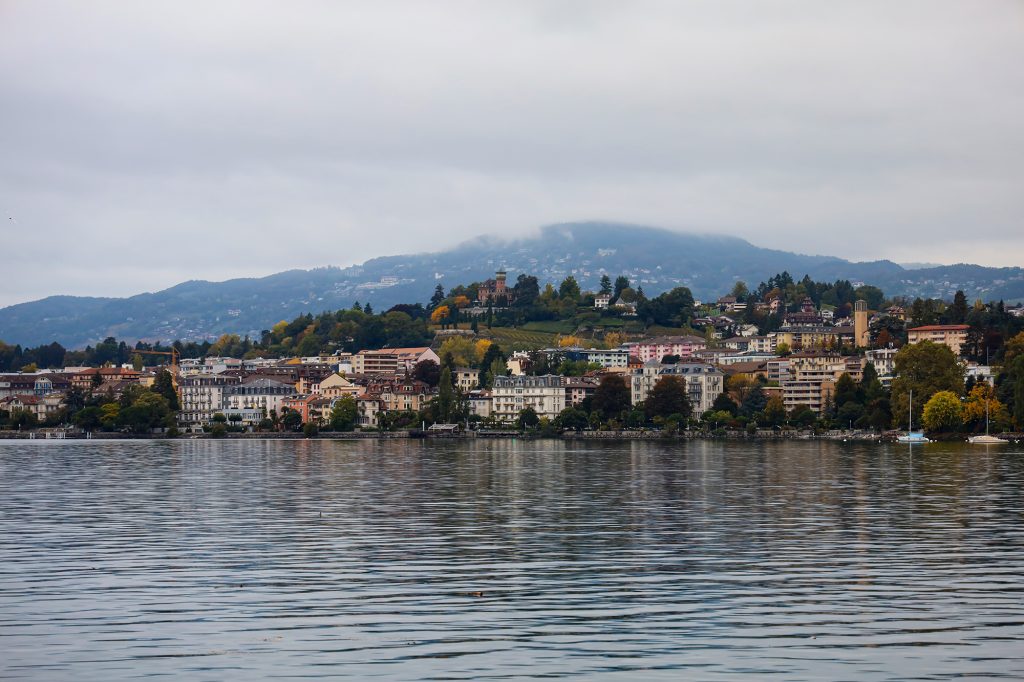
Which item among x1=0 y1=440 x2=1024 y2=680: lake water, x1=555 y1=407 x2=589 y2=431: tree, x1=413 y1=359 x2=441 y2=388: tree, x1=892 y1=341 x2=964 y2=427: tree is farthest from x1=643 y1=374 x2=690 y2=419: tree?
x1=0 y1=440 x2=1024 y2=680: lake water

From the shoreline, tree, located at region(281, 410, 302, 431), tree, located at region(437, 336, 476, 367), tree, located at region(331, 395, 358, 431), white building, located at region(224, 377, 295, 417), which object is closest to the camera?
the shoreline

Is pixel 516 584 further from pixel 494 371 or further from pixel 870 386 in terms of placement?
pixel 494 371

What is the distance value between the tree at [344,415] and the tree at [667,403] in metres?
32.6

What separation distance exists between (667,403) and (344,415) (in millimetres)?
35435

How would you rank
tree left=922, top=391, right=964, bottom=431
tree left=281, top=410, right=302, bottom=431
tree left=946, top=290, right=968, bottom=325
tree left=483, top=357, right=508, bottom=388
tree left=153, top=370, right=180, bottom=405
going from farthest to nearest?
1. tree left=483, top=357, right=508, bottom=388
2. tree left=946, top=290, right=968, bottom=325
3. tree left=153, top=370, right=180, bottom=405
4. tree left=281, top=410, right=302, bottom=431
5. tree left=922, top=391, right=964, bottom=431

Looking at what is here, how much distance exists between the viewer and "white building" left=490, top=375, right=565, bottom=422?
158375mm

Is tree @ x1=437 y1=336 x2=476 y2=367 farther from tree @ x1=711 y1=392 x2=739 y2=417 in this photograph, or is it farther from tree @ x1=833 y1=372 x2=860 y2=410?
tree @ x1=833 y1=372 x2=860 y2=410

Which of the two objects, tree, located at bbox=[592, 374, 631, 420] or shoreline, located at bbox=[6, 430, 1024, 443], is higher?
tree, located at bbox=[592, 374, 631, 420]

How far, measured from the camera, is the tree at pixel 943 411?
4277 inches

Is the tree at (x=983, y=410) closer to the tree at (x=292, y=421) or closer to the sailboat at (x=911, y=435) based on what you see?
the sailboat at (x=911, y=435)

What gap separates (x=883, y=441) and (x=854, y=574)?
90.5 metres

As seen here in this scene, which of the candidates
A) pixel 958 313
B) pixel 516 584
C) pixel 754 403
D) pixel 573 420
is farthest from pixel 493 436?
pixel 516 584

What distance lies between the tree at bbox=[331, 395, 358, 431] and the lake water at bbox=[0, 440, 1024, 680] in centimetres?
10181

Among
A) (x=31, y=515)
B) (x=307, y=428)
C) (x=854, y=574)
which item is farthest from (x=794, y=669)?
(x=307, y=428)
